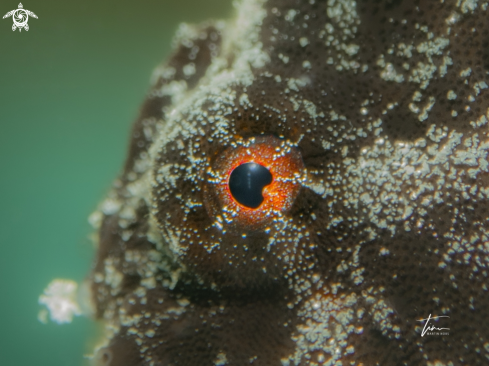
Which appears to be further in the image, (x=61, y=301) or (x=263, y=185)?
(x=61, y=301)

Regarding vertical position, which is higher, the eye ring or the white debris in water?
the white debris in water

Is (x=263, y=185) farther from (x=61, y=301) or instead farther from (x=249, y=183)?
(x=61, y=301)

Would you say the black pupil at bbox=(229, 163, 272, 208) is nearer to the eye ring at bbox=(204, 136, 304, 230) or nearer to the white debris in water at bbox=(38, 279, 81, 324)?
the eye ring at bbox=(204, 136, 304, 230)

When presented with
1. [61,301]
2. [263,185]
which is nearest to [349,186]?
[263,185]

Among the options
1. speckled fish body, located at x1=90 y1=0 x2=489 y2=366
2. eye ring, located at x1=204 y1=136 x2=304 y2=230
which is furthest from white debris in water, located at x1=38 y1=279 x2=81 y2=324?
eye ring, located at x1=204 y1=136 x2=304 y2=230

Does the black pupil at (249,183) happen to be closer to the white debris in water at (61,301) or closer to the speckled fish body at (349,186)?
the speckled fish body at (349,186)

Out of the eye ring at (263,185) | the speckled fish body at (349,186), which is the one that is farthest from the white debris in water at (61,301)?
the eye ring at (263,185)

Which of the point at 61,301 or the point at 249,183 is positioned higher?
the point at 61,301
